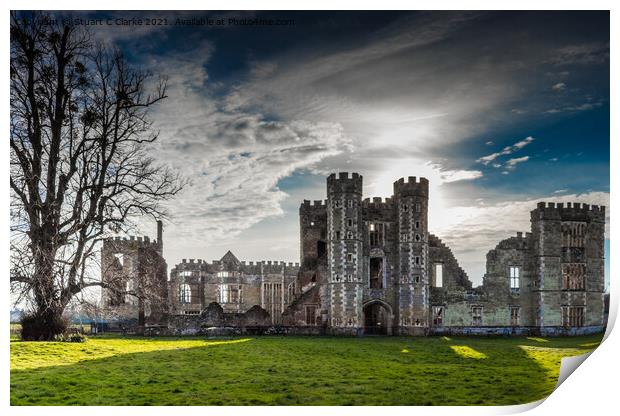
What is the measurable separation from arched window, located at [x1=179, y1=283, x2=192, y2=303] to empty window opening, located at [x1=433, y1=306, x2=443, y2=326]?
11907 millimetres

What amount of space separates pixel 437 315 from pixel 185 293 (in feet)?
40.4

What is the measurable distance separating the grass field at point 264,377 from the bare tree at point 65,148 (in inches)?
68.6

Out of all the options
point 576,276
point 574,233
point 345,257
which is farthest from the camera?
point 345,257

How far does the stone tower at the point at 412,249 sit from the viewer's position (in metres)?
28.5

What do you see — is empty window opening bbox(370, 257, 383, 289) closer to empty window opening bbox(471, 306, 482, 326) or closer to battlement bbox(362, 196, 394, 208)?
battlement bbox(362, 196, 394, 208)

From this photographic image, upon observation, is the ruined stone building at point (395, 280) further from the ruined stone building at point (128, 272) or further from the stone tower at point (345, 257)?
the ruined stone building at point (128, 272)

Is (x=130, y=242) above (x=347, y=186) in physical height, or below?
below

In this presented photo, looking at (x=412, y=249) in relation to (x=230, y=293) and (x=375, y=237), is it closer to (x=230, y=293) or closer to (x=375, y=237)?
(x=375, y=237)

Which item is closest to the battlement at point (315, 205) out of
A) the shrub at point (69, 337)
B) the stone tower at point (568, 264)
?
the stone tower at point (568, 264)

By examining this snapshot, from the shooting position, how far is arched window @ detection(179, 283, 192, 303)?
31094 mm

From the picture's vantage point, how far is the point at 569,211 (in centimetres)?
1964

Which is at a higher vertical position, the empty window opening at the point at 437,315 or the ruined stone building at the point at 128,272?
the ruined stone building at the point at 128,272

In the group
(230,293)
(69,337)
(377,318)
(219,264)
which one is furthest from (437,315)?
(69,337)

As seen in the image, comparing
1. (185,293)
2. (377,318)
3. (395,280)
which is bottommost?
(377,318)
